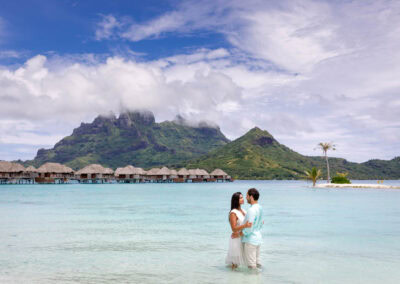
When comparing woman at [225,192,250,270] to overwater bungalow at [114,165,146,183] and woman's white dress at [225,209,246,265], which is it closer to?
woman's white dress at [225,209,246,265]

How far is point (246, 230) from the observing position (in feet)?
27.8

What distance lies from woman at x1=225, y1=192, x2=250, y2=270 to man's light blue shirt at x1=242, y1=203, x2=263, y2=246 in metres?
0.14

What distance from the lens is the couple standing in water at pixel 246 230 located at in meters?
8.28

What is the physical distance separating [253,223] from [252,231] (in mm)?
274

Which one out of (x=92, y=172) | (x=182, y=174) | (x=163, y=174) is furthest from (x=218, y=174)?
(x=92, y=172)

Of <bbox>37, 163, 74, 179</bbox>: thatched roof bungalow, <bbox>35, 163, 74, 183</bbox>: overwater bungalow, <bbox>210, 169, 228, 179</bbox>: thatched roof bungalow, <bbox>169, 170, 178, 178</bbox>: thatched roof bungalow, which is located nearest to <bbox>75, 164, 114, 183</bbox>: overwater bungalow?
<bbox>35, 163, 74, 183</bbox>: overwater bungalow

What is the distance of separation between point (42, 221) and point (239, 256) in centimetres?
1711

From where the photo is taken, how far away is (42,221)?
73.3 ft

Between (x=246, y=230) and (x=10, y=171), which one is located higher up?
(x=10, y=171)

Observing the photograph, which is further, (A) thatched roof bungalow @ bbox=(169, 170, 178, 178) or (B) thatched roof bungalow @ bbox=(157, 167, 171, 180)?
(A) thatched roof bungalow @ bbox=(169, 170, 178, 178)

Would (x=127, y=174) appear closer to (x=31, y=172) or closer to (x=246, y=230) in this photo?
(x=31, y=172)

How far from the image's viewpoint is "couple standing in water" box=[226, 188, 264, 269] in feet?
27.2

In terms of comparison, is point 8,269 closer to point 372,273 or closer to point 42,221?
point 372,273

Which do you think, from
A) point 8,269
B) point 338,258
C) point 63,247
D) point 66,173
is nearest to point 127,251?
point 63,247
